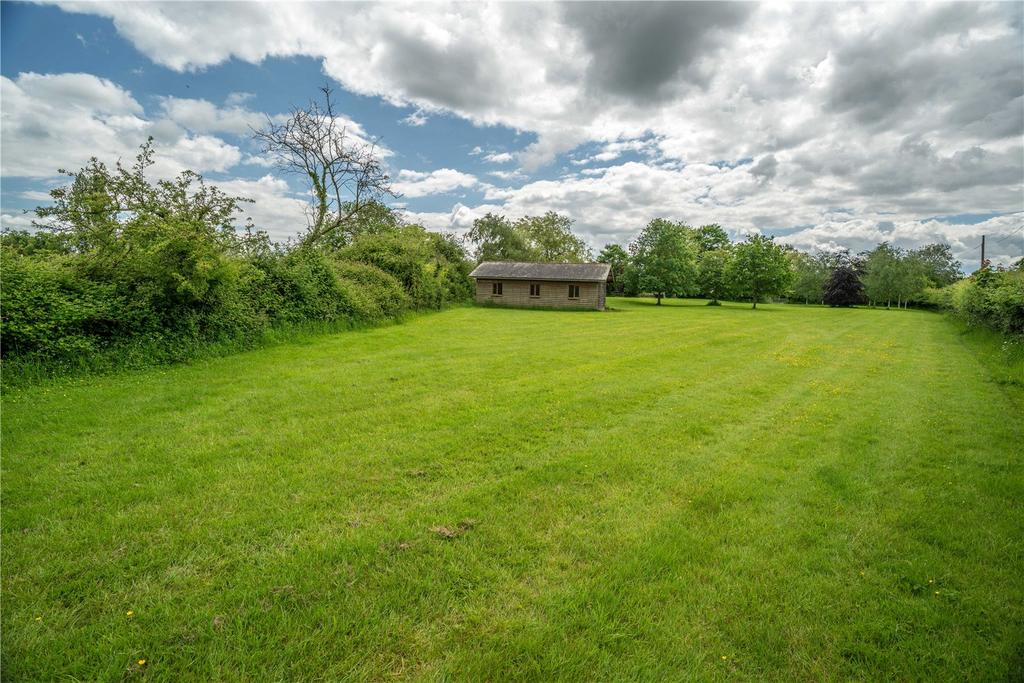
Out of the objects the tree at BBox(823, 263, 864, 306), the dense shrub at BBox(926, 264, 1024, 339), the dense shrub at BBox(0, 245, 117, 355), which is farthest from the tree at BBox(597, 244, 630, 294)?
the dense shrub at BBox(0, 245, 117, 355)

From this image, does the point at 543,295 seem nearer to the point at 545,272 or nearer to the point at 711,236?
the point at 545,272

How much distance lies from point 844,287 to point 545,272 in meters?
49.1

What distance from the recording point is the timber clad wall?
32156mm

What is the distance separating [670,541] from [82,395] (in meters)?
8.63

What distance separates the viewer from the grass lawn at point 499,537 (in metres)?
2.54

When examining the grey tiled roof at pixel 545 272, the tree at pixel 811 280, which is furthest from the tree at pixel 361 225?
the tree at pixel 811 280

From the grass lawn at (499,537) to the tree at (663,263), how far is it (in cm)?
3535

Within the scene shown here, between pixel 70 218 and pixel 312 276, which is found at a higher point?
pixel 70 218

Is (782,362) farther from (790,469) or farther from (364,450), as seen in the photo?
(364,450)

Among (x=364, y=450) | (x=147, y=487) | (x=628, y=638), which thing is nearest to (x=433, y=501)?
(x=364, y=450)

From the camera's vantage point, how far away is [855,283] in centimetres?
5806

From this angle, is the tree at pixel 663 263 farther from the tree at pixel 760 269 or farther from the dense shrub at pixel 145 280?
the dense shrub at pixel 145 280

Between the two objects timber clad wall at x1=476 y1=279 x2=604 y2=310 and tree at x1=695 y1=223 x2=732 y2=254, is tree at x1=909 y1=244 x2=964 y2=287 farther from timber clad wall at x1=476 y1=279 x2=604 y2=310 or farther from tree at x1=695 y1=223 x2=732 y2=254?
timber clad wall at x1=476 y1=279 x2=604 y2=310

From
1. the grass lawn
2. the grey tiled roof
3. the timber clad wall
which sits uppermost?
the grey tiled roof
